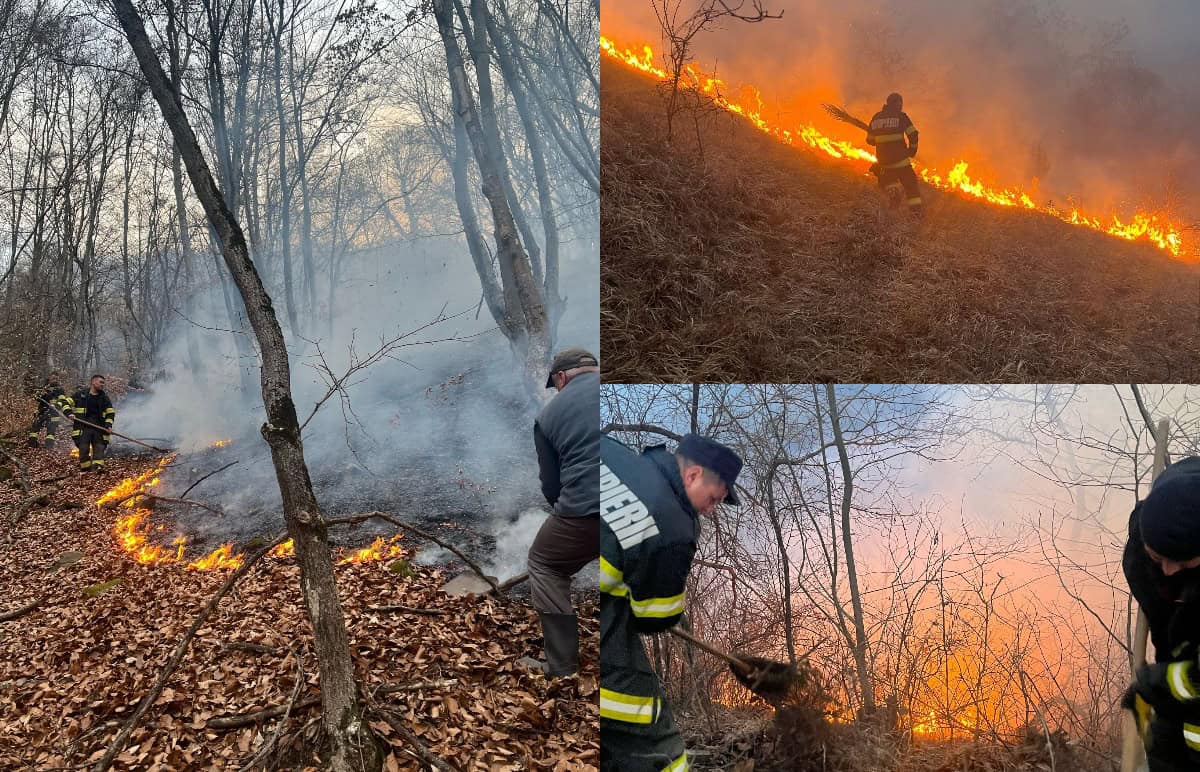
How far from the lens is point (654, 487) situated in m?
2.62

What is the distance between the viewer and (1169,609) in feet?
8.98

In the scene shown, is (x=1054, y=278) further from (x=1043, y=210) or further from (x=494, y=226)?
(x=494, y=226)

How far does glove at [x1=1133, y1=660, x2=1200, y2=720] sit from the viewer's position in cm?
257

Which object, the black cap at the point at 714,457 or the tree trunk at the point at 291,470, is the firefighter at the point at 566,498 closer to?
the black cap at the point at 714,457

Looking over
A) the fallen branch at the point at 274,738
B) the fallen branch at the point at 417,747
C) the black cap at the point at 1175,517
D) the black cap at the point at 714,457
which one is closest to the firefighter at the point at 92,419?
the fallen branch at the point at 274,738

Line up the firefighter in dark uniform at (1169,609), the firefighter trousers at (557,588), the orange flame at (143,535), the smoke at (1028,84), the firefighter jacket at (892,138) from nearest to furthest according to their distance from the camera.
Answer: the firefighter in dark uniform at (1169,609), the firefighter trousers at (557,588), the orange flame at (143,535), the smoke at (1028,84), the firefighter jacket at (892,138)

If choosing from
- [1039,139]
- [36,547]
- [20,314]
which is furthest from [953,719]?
[20,314]

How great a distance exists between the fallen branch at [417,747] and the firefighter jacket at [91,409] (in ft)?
6.99

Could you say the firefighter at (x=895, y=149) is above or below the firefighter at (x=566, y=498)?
above

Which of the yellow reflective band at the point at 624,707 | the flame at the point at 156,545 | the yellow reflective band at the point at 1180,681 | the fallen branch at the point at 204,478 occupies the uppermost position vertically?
the fallen branch at the point at 204,478

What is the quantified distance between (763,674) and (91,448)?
3.66 m

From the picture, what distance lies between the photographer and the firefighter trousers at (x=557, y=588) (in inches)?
110

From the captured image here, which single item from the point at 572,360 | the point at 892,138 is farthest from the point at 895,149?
the point at 572,360

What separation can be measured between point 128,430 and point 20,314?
3.22 feet
